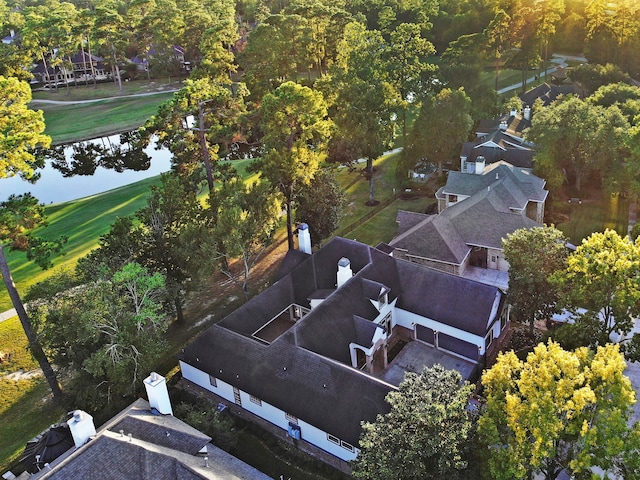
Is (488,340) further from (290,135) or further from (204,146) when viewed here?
(204,146)

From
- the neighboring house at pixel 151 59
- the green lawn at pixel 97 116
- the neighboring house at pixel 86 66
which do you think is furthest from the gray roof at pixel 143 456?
the neighboring house at pixel 86 66

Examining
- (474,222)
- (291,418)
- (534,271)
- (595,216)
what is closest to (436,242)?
(474,222)

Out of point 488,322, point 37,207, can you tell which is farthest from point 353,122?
point 37,207

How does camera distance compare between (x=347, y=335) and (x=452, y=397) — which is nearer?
(x=452, y=397)

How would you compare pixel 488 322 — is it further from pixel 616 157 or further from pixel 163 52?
pixel 163 52

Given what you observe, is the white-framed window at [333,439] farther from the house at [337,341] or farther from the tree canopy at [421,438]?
the tree canopy at [421,438]

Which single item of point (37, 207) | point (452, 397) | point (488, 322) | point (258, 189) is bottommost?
point (488, 322)
